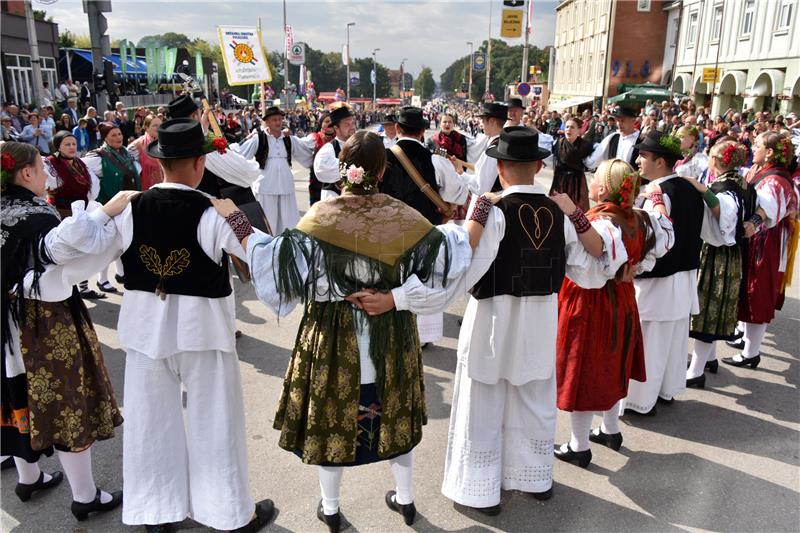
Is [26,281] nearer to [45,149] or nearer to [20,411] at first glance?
[20,411]

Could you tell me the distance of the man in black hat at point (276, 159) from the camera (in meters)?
6.89

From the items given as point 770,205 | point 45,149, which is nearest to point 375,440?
point 770,205

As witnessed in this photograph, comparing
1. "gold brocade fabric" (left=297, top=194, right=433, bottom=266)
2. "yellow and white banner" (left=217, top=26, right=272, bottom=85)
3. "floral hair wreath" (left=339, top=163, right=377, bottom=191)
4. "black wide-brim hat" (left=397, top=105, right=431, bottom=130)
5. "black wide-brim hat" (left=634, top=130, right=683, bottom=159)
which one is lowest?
"gold brocade fabric" (left=297, top=194, right=433, bottom=266)

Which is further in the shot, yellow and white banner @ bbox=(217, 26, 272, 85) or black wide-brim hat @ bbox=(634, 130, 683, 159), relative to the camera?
yellow and white banner @ bbox=(217, 26, 272, 85)

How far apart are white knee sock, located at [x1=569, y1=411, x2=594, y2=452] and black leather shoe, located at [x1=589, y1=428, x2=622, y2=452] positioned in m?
0.29

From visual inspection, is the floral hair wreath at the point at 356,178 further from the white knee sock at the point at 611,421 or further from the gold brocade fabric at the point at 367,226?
the white knee sock at the point at 611,421

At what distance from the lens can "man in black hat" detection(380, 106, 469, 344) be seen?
493 centimetres

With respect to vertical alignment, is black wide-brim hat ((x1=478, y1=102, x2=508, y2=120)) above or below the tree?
→ below

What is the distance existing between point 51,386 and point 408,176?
120 inches

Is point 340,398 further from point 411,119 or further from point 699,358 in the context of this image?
point 699,358

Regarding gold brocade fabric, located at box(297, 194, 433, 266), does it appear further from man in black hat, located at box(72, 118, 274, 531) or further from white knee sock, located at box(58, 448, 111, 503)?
white knee sock, located at box(58, 448, 111, 503)

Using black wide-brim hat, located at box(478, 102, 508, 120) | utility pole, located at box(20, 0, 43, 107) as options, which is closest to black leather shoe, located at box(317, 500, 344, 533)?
black wide-brim hat, located at box(478, 102, 508, 120)

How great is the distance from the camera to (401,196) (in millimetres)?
5039

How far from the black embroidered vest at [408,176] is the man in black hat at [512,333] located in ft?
6.39
